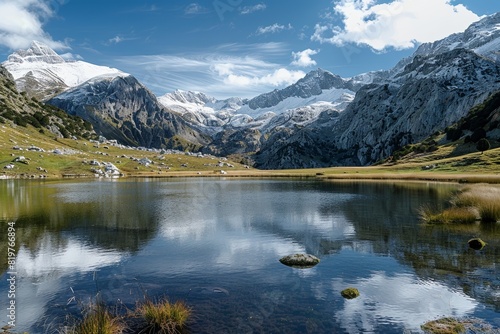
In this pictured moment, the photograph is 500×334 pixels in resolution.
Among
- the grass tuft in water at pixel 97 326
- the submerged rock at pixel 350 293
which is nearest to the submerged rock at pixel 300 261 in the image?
the submerged rock at pixel 350 293

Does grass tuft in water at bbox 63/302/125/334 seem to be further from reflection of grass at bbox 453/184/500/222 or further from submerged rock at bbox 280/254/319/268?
reflection of grass at bbox 453/184/500/222

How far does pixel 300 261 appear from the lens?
91.4ft

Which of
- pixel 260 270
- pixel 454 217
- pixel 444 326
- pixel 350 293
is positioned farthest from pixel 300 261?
pixel 454 217

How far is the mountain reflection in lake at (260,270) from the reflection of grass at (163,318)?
823 mm

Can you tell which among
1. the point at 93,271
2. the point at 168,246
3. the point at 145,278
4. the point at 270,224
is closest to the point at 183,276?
the point at 145,278

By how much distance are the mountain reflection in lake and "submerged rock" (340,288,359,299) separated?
1.20 ft

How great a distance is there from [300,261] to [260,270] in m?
3.56

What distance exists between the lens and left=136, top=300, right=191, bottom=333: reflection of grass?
16328 millimetres

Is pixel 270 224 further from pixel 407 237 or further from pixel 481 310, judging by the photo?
pixel 481 310

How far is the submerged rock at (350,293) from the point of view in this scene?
21.1 meters

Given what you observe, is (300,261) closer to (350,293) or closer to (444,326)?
(350,293)

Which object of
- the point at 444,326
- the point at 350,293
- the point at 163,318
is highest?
the point at 163,318

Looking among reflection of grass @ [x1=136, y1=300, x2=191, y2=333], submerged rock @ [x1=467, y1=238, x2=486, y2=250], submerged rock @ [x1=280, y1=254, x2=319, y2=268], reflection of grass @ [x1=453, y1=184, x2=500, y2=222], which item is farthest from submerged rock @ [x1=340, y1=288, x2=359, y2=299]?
reflection of grass @ [x1=453, y1=184, x2=500, y2=222]

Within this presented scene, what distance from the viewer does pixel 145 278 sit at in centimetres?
2461
